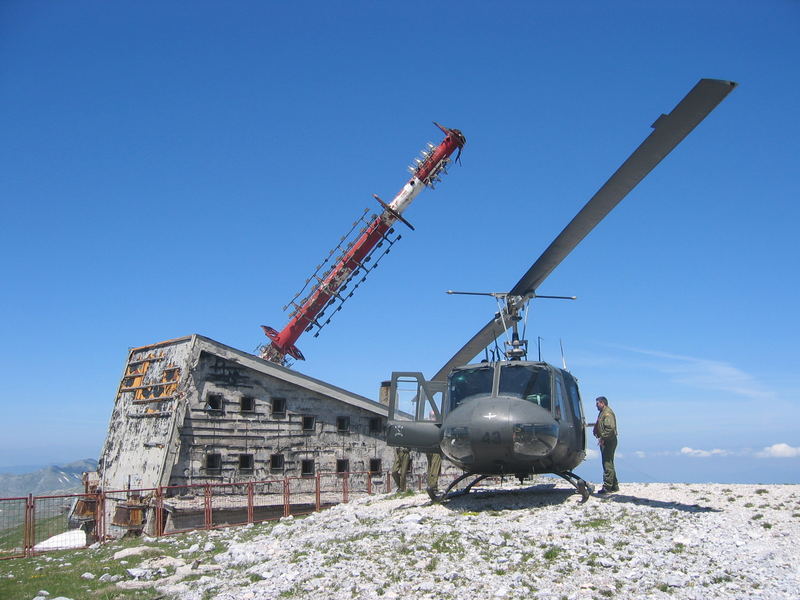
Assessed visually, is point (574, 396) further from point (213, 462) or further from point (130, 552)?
point (213, 462)

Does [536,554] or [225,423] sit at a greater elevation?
[225,423]

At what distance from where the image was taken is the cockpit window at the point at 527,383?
37.5 feet

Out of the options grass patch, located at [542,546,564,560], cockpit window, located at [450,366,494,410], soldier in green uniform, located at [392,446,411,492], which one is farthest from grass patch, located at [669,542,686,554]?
soldier in green uniform, located at [392,446,411,492]

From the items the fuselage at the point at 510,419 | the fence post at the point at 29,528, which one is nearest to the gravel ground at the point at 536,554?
the fuselage at the point at 510,419

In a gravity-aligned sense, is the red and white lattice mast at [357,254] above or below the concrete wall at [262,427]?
above

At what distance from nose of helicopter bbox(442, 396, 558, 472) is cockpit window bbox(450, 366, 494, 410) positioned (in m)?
0.70

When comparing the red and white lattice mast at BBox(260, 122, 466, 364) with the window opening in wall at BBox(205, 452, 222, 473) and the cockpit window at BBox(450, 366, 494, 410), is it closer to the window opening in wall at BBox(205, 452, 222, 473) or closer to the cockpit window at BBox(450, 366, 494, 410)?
the window opening in wall at BBox(205, 452, 222, 473)

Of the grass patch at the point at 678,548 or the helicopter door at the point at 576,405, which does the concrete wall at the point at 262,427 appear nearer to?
the helicopter door at the point at 576,405

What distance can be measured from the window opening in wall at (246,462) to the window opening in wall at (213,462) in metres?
0.75

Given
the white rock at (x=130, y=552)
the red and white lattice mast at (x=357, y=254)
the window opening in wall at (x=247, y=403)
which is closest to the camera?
the white rock at (x=130, y=552)

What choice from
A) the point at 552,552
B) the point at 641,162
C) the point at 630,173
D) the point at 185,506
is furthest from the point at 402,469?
the point at 641,162

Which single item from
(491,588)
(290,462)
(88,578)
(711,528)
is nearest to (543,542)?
(491,588)

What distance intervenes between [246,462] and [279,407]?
7.44 feet

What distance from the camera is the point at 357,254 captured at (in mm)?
32156
